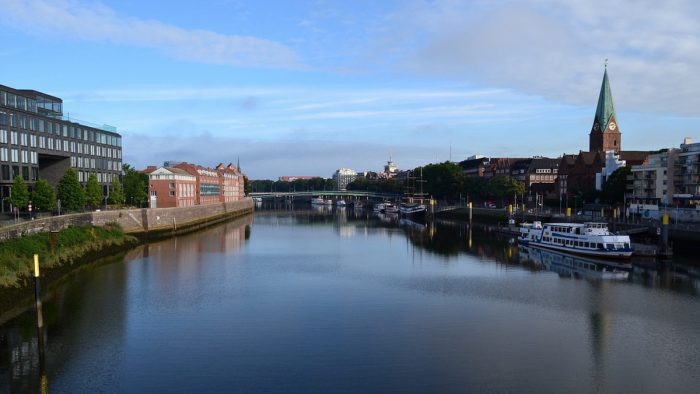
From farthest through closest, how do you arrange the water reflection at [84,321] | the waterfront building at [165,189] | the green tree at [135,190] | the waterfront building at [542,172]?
the waterfront building at [542,172] < the waterfront building at [165,189] < the green tree at [135,190] < the water reflection at [84,321]

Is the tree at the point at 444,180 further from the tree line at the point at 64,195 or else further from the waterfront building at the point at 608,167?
the tree line at the point at 64,195

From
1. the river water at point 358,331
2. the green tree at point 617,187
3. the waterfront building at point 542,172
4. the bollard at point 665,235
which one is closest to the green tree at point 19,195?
the river water at point 358,331

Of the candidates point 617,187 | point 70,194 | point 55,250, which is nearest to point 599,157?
point 617,187

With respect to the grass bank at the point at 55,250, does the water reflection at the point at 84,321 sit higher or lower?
lower

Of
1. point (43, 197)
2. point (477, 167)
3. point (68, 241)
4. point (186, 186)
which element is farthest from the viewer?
point (477, 167)

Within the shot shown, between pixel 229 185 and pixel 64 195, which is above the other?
pixel 229 185

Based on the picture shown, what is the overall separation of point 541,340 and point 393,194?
158366mm

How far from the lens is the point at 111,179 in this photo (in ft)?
262

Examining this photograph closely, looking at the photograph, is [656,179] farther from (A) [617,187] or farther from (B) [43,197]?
(B) [43,197]

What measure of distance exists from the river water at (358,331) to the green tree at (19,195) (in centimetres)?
1676

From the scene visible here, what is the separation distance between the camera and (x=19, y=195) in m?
51.8

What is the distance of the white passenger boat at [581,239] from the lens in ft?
153

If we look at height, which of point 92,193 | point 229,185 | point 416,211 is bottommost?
point 416,211

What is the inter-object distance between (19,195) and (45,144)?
13.6 metres
